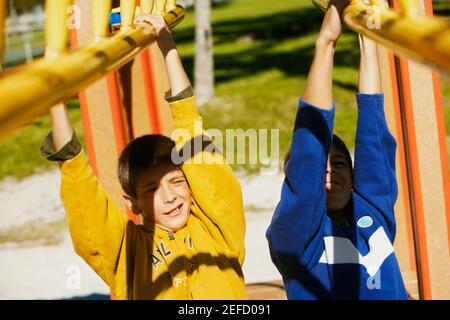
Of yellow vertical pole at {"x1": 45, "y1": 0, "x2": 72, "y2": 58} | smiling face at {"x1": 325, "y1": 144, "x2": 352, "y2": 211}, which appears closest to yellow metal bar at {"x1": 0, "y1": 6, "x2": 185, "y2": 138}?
yellow vertical pole at {"x1": 45, "y1": 0, "x2": 72, "y2": 58}

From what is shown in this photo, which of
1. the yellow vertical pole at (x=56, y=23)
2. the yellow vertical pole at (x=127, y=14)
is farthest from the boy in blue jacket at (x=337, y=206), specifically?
the yellow vertical pole at (x=56, y=23)

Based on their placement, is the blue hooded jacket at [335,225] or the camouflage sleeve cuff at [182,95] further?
the camouflage sleeve cuff at [182,95]

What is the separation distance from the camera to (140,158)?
1.83 metres

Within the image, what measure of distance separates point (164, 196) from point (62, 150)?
34 cm

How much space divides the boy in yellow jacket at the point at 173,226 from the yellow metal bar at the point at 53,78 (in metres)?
0.39

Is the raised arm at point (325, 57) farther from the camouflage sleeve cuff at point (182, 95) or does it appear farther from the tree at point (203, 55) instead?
the tree at point (203, 55)

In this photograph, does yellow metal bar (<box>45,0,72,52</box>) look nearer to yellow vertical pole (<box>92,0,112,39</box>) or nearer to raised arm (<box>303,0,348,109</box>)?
yellow vertical pole (<box>92,0,112,39</box>)

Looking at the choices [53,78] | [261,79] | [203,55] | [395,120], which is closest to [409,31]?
[53,78]

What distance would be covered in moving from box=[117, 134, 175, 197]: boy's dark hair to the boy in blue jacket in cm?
33

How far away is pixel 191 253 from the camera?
1752 millimetres

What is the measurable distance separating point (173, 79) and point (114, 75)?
87cm

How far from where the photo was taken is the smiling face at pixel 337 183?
172 centimetres
